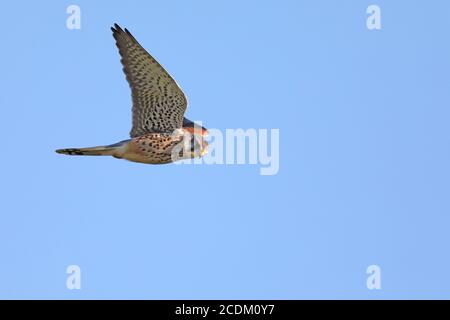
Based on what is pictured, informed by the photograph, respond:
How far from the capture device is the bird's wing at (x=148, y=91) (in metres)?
30.5

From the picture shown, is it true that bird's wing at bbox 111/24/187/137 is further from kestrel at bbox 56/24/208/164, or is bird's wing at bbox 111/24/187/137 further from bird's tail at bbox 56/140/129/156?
bird's tail at bbox 56/140/129/156

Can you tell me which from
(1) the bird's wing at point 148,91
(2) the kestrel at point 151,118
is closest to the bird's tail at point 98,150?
(2) the kestrel at point 151,118

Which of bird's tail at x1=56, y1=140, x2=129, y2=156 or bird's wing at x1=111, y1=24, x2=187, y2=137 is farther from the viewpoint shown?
bird's wing at x1=111, y1=24, x2=187, y2=137

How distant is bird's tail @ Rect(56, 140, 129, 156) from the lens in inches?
1196

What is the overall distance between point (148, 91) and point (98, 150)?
3.76 ft

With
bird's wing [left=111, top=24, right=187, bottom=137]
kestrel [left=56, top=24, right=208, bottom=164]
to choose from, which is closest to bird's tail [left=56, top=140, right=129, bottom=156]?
kestrel [left=56, top=24, right=208, bottom=164]

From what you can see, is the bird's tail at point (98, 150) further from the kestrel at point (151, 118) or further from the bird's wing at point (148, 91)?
the bird's wing at point (148, 91)

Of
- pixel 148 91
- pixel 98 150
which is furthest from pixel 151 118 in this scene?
pixel 98 150
